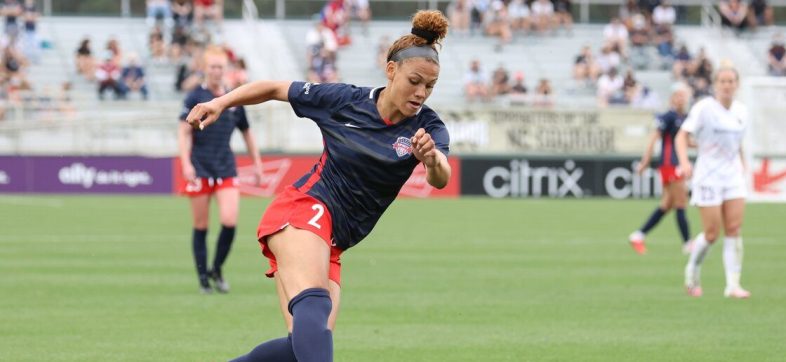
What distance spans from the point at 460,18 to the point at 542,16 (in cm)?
264

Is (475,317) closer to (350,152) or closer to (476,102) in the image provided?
(350,152)

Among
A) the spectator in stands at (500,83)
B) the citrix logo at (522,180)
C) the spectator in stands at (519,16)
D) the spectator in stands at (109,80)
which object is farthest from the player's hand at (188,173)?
the spectator in stands at (519,16)

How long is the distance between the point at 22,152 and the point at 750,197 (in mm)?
16918

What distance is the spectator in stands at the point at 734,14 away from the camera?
41656 mm

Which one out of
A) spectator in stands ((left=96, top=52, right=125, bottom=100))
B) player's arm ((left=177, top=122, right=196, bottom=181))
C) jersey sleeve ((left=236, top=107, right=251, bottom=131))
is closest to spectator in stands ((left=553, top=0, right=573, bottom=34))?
spectator in stands ((left=96, top=52, right=125, bottom=100))

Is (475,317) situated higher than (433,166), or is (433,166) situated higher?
(433,166)

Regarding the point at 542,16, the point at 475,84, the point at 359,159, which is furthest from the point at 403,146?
the point at 542,16

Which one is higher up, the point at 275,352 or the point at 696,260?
Answer: the point at 275,352

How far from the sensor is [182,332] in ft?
34.8

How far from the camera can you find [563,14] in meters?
41.2

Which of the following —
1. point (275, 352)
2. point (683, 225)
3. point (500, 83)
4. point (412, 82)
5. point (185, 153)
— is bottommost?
point (683, 225)

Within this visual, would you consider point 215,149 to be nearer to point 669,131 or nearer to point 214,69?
point 214,69

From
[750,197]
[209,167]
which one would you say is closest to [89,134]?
[750,197]

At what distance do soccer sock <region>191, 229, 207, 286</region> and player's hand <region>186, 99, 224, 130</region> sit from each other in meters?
6.52
